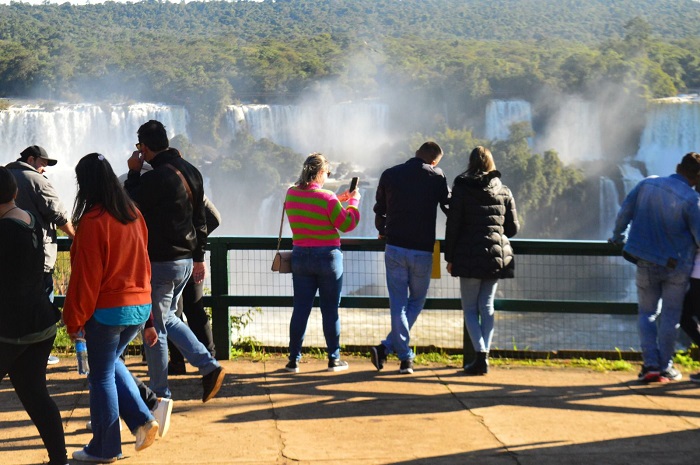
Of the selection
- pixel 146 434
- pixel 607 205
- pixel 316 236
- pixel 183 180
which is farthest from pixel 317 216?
pixel 607 205

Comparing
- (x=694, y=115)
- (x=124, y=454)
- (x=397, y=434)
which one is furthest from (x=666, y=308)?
(x=694, y=115)

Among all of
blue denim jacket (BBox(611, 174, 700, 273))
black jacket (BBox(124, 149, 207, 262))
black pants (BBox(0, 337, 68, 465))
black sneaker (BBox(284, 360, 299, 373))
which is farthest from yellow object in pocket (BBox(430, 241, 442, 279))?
black pants (BBox(0, 337, 68, 465))

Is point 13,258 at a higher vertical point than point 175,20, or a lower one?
lower

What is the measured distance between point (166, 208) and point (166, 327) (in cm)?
69

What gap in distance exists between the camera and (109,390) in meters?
4.44

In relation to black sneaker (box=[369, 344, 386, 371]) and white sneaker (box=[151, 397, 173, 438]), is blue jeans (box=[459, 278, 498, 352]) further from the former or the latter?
white sneaker (box=[151, 397, 173, 438])

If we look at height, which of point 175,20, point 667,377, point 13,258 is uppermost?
point 175,20

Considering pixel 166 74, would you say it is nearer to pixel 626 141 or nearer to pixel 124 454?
pixel 626 141

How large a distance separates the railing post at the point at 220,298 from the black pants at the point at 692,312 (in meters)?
3.24

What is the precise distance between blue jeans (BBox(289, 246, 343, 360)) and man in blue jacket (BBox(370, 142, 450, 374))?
0.35 meters

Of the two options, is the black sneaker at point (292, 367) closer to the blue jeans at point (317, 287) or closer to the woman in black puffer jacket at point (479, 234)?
the blue jeans at point (317, 287)

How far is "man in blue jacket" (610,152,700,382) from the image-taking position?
6.13m

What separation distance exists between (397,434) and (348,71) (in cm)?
6087

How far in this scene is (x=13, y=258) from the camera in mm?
4137
